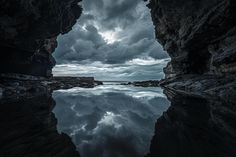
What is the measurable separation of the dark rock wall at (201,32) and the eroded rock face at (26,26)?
87.5 ft

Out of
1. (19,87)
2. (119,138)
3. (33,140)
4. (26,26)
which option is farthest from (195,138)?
(26,26)

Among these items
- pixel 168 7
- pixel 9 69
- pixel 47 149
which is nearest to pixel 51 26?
pixel 9 69

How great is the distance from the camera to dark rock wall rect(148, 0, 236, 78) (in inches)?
1028

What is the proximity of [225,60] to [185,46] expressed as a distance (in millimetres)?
15201

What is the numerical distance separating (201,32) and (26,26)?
110 ft

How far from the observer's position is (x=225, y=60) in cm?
2422

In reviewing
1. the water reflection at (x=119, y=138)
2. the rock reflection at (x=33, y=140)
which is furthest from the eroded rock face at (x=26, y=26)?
the water reflection at (x=119, y=138)

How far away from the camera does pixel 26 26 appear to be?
33094 millimetres

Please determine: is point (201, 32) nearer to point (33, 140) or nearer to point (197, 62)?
point (197, 62)

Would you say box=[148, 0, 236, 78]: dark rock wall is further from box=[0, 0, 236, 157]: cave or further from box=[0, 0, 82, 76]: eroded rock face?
box=[0, 0, 82, 76]: eroded rock face

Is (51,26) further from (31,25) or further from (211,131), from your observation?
(211,131)

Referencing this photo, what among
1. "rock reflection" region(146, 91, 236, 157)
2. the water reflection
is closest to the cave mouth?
"rock reflection" region(146, 91, 236, 157)

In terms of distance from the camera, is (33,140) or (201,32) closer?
(33,140)

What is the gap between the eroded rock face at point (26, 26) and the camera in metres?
28.1
